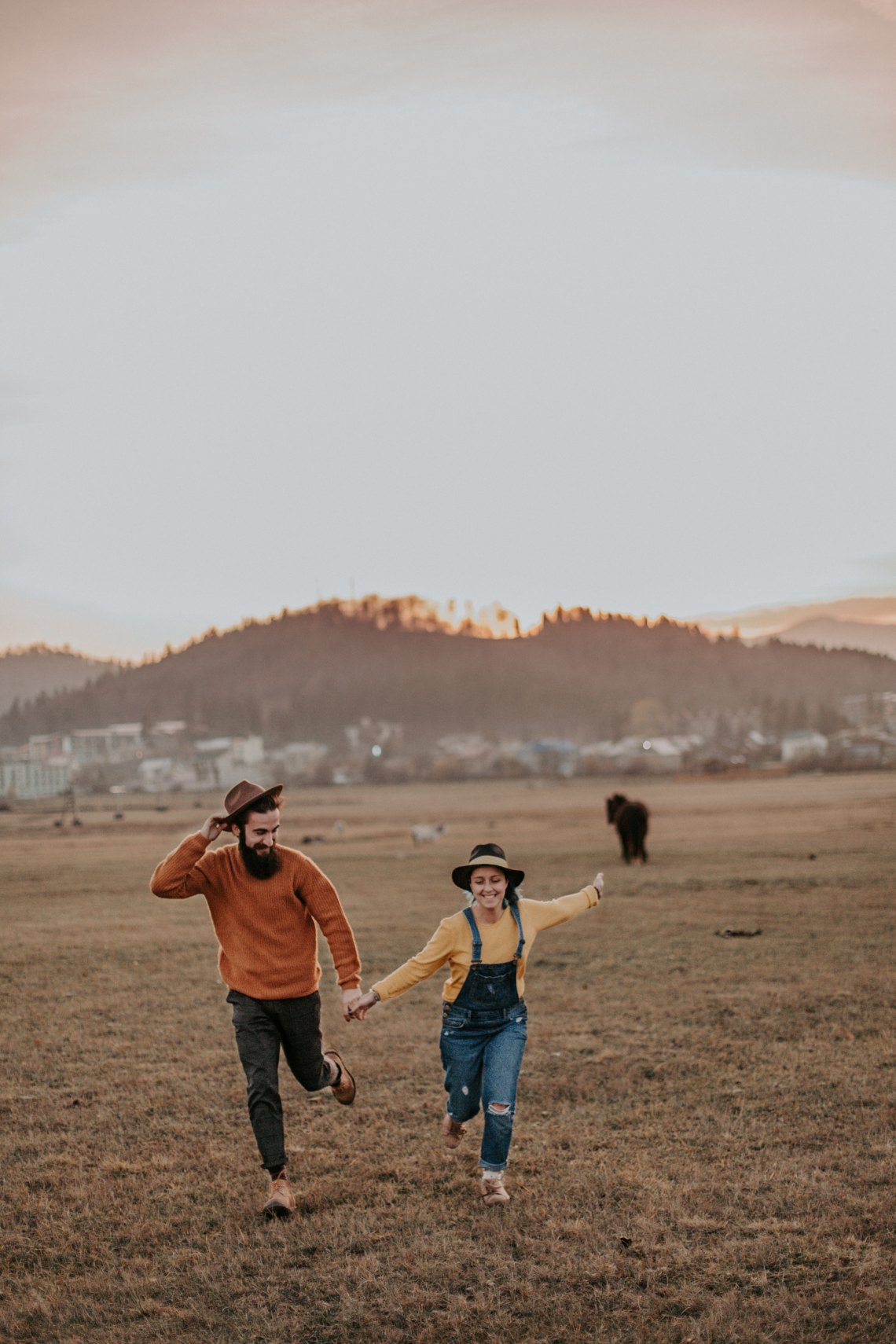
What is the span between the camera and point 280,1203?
18.9 feet

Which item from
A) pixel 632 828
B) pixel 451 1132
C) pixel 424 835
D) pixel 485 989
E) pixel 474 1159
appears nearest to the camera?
pixel 485 989

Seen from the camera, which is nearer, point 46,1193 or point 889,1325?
point 889,1325

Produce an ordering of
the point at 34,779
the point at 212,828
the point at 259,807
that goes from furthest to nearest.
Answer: the point at 34,779
the point at 259,807
the point at 212,828

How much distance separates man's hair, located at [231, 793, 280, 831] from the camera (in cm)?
590

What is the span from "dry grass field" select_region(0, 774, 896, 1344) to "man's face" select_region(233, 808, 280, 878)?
5.69 ft

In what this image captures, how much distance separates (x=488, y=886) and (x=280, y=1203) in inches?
73.8

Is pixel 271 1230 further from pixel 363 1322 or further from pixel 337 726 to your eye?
pixel 337 726

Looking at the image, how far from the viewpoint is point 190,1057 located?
9.28m

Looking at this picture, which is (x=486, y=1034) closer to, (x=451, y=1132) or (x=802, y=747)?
(x=451, y=1132)

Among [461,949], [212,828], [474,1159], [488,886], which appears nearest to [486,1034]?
[461,949]

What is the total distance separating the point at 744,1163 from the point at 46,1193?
3807 mm

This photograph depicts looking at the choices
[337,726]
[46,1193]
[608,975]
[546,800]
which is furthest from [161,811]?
[337,726]

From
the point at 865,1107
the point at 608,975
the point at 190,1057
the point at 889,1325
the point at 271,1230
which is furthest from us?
the point at 608,975

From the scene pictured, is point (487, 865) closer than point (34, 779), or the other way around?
point (487, 865)
